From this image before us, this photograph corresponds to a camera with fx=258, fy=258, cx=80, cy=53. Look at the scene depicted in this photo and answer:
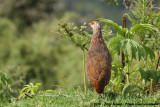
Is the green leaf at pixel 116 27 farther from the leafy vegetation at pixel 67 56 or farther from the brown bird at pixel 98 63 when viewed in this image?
the brown bird at pixel 98 63

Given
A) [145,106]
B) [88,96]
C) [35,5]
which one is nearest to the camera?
[145,106]

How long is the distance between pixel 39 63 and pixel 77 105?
1101 cm

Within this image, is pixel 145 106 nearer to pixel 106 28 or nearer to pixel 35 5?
pixel 106 28

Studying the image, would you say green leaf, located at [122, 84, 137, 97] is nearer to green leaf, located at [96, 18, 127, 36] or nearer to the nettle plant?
the nettle plant

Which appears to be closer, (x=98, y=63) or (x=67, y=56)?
(x=98, y=63)

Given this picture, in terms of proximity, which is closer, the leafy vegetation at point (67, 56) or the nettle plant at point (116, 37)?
the leafy vegetation at point (67, 56)

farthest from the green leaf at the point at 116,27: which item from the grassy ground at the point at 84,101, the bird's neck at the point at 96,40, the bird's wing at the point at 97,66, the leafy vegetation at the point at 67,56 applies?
the grassy ground at the point at 84,101

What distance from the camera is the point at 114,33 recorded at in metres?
4.82

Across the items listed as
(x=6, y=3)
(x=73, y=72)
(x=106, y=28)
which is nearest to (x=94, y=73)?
(x=106, y=28)

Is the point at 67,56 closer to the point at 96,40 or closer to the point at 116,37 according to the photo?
the point at 116,37

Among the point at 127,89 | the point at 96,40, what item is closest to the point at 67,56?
the point at 127,89

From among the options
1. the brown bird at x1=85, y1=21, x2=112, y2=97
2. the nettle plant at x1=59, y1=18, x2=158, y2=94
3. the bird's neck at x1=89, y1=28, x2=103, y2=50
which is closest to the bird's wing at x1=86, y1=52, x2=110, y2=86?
the brown bird at x1=85, y1=21, x2=112, y2=97

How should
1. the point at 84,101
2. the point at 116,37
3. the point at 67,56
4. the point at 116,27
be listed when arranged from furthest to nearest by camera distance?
the point at 67,56 < the point at 116,27 < the point at 116,37 < the point at 84,101

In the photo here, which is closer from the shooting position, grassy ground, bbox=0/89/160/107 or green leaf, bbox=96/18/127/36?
grassy ground, bbox=0/89/160/107
